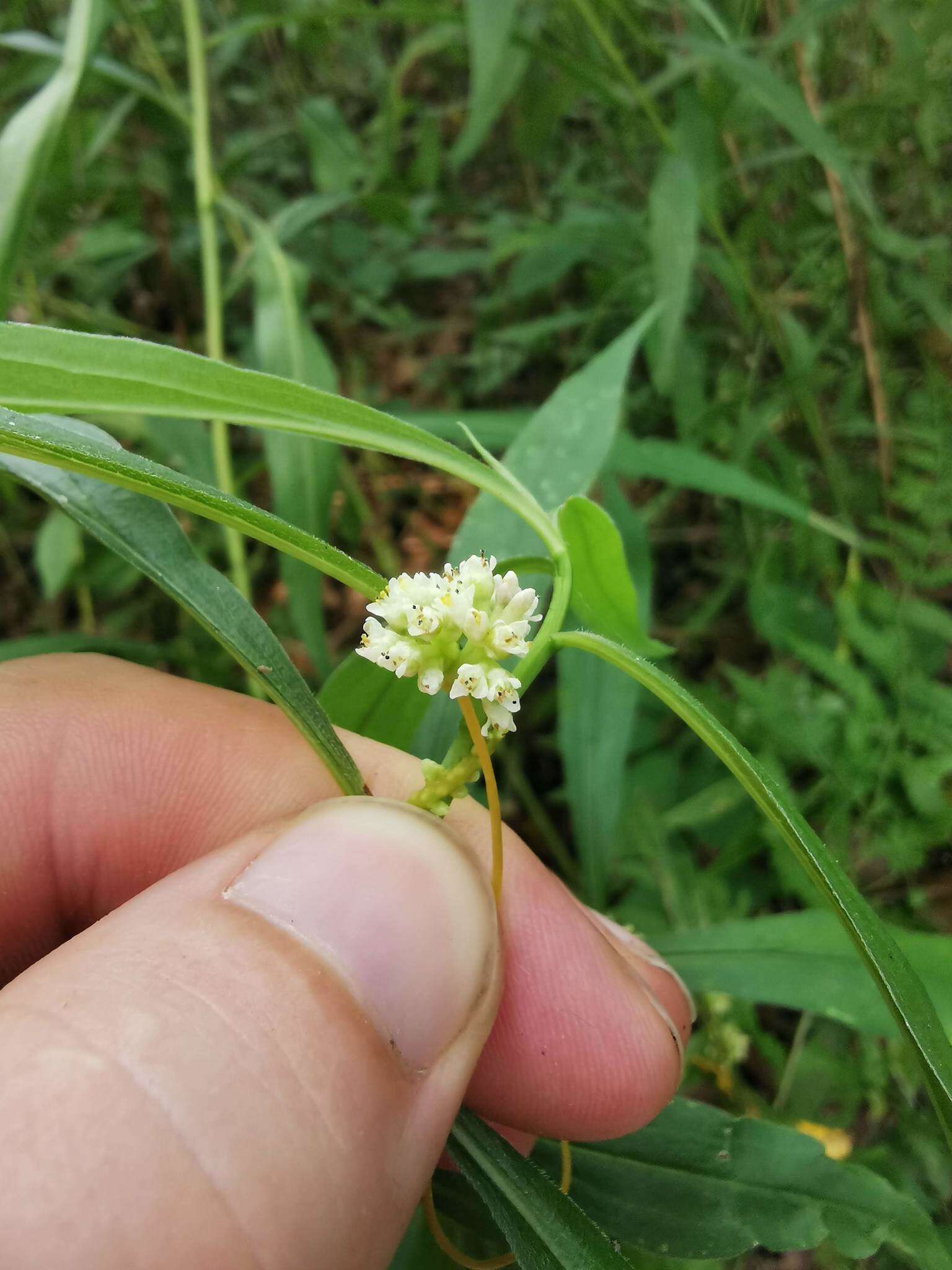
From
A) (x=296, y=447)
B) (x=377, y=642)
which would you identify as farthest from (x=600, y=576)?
(x=296, y=447)

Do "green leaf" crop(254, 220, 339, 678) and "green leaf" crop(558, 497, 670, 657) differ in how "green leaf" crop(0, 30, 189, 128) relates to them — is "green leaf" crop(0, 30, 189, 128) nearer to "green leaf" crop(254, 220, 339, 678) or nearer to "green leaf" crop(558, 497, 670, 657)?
"green leaf" crop(254, 220, 339, 678)

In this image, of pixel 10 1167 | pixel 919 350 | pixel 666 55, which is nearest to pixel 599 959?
pixel 10 1167

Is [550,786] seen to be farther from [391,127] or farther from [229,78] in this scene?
[229,78]

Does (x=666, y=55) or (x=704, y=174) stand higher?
(x=666, y=55)

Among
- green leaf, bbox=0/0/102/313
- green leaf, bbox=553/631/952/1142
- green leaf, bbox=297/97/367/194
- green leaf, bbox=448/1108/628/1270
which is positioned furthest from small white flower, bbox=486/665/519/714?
green leaf, bbox=297/97/367/194

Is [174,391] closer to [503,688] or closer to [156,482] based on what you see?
[156,482]

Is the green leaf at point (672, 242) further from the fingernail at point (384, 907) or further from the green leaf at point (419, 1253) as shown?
the green leaf at point (419, 1253)
